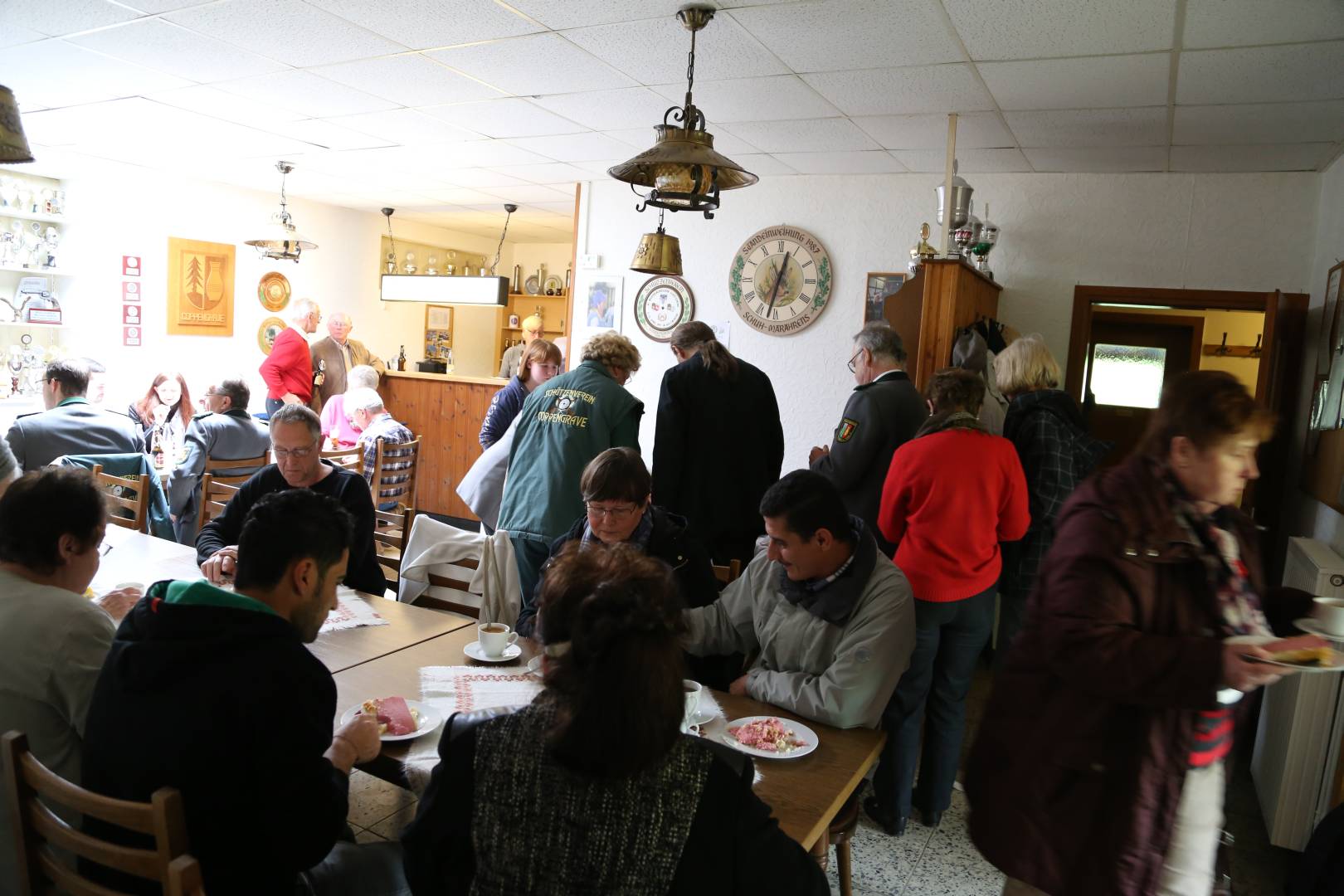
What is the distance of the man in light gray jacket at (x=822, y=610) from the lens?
6.10ft

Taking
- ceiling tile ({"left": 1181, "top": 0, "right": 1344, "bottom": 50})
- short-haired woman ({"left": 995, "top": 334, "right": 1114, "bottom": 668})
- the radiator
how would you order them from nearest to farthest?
ceiling tile ({"left": 1181, "top": 0, "right": 1344, "bottom": 50}) → the radiator → short-haired woman ({"left": 995, "top": 334, "right": 1114, "bottom": 668})

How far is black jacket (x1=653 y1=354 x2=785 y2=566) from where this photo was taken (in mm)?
3443

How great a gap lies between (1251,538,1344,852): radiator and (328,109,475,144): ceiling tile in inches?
169

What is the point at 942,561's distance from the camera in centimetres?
266

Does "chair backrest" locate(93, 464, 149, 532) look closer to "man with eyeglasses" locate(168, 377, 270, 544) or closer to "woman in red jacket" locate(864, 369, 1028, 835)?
"man with eyeglasses" locate(168, 377, 270, 544)

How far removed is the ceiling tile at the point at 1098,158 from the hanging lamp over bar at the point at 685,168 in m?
2.22

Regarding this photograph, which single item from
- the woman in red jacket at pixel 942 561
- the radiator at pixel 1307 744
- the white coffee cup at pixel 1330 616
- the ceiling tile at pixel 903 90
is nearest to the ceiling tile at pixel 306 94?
the ceiling tile at pixel 903 90

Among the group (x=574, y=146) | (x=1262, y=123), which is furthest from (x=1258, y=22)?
(x=574, y=146)

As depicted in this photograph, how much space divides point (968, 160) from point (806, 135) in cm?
92

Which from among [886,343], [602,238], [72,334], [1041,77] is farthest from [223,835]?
[72,334]

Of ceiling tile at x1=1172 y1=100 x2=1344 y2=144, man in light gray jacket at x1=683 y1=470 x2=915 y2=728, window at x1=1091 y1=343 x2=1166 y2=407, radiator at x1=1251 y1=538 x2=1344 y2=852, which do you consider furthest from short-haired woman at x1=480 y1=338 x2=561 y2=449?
window at x1=1091 y1=343 x2=1166 y2=407

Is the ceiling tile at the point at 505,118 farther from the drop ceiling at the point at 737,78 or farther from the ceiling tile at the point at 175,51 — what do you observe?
the ceiling tile at the point at 175,51

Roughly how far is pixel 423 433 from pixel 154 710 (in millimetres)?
5913

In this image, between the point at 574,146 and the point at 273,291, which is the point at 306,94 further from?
the point at 273,291
